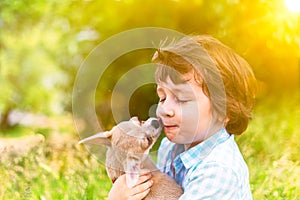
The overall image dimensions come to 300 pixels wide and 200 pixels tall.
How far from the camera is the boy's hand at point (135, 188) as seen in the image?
2723 mm

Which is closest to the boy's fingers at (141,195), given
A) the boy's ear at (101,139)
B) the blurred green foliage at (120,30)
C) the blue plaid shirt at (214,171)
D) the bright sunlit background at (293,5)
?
the blue plaid shirt at (214,171)

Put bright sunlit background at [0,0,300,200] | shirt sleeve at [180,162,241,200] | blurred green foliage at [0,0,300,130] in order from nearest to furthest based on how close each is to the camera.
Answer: shirt sleeve at [180,162,241,200]
bright sunlit background at [0,0,300,200]
blurred green foliage at [0,0,300,130]

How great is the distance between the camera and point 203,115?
2.83 meters

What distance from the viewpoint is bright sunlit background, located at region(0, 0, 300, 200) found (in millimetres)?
4336

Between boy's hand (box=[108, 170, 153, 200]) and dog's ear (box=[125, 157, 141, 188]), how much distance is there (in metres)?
0.02

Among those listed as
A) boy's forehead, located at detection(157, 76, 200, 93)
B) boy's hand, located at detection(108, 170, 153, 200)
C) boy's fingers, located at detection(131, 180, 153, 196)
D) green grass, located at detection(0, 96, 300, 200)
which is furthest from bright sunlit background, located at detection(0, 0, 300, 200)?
boy's forehead, located at detection(157, 76, 200, 93)

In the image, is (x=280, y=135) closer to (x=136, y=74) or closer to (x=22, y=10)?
(x=136, y=74)

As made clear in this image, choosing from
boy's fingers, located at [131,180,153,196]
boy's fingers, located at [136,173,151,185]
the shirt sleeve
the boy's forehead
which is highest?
the boy's forehead

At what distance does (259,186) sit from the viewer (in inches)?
165

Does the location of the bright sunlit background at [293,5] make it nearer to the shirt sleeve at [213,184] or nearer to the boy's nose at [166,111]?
the boy's nose at [166,111]

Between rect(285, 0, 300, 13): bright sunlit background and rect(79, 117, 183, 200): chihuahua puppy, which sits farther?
rect(285, 0, 300, 13): bright sunlit background

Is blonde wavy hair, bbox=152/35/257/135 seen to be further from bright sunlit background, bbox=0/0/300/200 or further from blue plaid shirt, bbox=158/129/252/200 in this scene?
bright sunlit background, bbox=0/0/300/200

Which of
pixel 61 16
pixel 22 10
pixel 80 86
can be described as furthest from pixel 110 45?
pixel 22 10

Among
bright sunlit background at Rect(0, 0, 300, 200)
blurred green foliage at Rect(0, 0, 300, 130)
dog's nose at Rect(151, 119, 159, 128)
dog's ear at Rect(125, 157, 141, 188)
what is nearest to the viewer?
dog's ear at Rect(125, 157, 141, 188)
